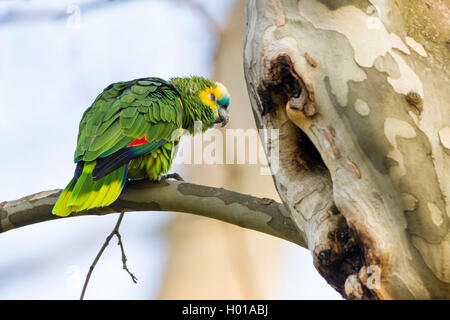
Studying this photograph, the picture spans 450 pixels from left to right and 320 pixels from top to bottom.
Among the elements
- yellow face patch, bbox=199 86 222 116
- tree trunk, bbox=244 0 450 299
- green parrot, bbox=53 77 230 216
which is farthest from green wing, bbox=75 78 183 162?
tree trunk, bbox=244 0 450 299

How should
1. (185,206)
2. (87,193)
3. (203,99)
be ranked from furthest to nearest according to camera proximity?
1. (203,99)
2. (87,193)
3. (185,206)

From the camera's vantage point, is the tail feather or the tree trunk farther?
the tail feather

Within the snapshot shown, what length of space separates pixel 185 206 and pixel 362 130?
96 cm

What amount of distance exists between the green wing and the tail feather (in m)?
0.14

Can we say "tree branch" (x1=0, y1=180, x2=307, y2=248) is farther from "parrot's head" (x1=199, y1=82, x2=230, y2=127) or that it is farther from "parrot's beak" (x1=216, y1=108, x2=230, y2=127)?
"parrot's beak" (x1=216, y1=108, x2=230, y2=127)

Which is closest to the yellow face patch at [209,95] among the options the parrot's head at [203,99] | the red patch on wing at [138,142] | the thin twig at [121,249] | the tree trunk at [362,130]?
the parrot's head at [203,99]

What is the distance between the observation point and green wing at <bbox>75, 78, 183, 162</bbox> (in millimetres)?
2662

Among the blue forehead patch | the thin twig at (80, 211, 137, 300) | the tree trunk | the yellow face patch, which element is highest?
the tree trunk

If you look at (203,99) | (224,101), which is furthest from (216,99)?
(203,99)

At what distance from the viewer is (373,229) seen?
1587 mm

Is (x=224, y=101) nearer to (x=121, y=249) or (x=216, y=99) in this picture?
(x=216, y=99)

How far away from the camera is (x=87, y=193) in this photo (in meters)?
2.46

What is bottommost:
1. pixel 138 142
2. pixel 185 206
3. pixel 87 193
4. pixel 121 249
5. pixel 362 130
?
pixel 121 249
